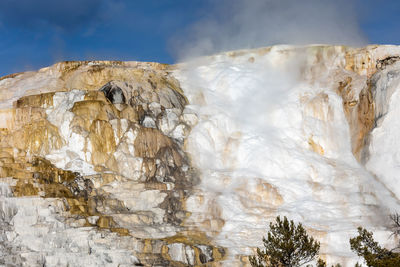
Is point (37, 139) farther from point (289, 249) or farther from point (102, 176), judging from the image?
point (289, 249)

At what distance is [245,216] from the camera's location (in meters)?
28.8

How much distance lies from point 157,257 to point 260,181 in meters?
8.79

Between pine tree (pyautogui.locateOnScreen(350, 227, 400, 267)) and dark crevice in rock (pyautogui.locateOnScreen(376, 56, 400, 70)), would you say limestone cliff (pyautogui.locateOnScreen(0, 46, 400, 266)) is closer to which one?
dark crevice in rock (pyautogui.locateOnScreen(376, 56, 400, 70))

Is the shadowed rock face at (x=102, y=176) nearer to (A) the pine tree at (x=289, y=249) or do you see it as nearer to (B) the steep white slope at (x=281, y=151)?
(B) the steep white slope at (x=281, y=151)

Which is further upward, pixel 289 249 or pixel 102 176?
pixel 102 176

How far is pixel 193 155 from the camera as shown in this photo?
34.8 m

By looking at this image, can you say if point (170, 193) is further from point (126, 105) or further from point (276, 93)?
point (276, 93)

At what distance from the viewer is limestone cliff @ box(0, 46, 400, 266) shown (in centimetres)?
2572

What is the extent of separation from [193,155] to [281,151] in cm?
494

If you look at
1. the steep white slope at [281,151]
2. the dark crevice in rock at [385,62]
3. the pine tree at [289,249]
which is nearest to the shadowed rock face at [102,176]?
the steep white slope at [281,151]

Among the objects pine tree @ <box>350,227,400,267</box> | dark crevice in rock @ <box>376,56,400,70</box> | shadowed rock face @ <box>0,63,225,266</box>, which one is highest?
dark crevice in rock @ <box>376,56,400,70</box>

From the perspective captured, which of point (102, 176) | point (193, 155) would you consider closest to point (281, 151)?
point (193, 155)

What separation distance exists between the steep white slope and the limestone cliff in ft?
0.27

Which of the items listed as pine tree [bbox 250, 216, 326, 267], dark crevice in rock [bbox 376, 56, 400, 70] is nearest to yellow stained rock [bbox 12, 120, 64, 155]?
pine tree [bbox 250, 216, 326, 267]
